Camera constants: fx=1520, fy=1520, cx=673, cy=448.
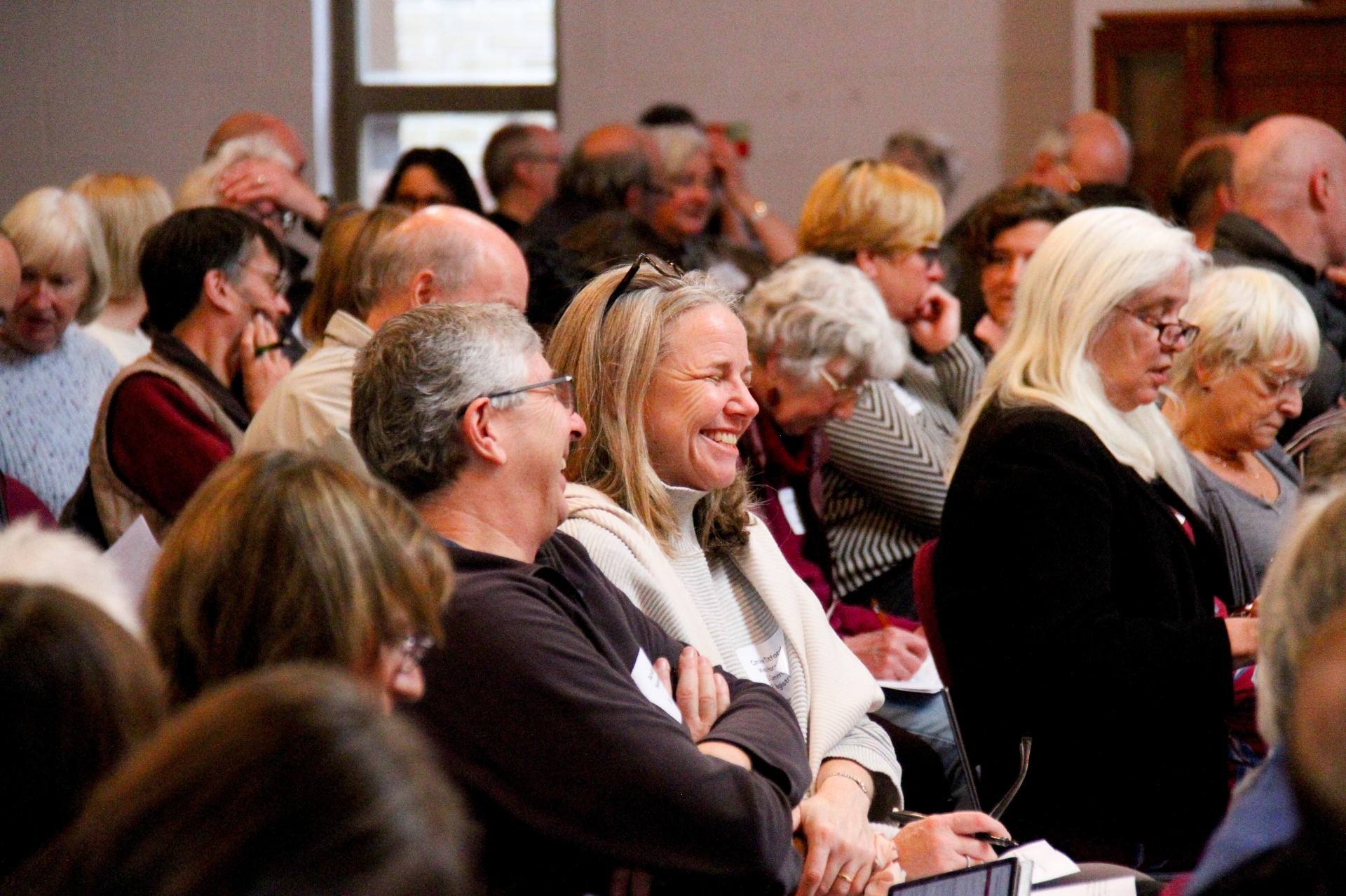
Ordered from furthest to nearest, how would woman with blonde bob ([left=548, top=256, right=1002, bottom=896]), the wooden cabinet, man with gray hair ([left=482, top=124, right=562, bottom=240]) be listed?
the wooden cabinet < man with gray hair ([left=482, top=124, right=562, bottom=240]) < woman with blonde bob ([left=548, top=256, right=1002, bottom=896])

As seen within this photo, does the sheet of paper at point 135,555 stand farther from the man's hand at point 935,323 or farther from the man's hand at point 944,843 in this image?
the man's hand at point 935,323

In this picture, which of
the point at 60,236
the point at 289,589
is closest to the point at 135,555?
the point at 289,589

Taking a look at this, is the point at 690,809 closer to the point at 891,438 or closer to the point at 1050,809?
the point at 1050,809

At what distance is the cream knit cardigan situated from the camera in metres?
2.05

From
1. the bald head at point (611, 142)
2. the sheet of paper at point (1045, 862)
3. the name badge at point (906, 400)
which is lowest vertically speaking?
the sheet of paper at point (1045, 862)

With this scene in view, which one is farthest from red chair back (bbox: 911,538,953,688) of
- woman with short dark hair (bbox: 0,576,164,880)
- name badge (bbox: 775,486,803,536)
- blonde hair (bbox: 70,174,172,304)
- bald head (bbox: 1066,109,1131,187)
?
bald head (bbox: 1066,109,1131,187)

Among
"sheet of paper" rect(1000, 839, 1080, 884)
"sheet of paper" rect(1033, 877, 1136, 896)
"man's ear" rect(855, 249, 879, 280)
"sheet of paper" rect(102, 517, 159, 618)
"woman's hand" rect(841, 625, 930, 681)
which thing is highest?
"man's ear" rect(855, 249, 879, 280)

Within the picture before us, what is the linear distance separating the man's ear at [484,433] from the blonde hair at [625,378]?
1.32 ft

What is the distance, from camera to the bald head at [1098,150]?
20.6 feet

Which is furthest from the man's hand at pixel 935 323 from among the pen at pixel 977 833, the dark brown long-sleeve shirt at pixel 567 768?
the dark brown long-sleeve shirt at pixel 567 768

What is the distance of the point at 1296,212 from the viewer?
4281mm

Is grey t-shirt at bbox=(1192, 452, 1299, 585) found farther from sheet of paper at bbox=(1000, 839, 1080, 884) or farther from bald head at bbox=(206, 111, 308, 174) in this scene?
bald head at bbox=(206, 111, 308, 174)

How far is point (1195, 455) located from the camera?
300cm

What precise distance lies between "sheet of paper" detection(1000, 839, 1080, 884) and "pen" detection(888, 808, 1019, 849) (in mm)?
57
